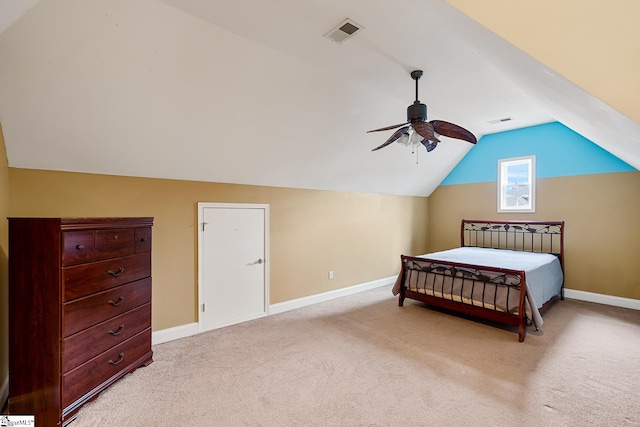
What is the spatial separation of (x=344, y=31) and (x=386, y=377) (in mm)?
2907

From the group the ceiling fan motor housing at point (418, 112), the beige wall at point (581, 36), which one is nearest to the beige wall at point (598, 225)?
the ceiling fan motor housing at point (418, 112)

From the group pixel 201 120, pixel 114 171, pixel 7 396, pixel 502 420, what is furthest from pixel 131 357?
pixel 502 420

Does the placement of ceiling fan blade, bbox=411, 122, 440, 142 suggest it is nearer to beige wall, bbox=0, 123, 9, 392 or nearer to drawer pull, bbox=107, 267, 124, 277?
drawer pull, bbox=107, 267, 124, 277

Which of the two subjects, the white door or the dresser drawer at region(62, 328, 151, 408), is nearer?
the dresser drawer at region(62, 328, 151, 408)

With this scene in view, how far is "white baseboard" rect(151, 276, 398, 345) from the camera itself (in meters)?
3.15

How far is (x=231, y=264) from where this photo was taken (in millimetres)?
3680

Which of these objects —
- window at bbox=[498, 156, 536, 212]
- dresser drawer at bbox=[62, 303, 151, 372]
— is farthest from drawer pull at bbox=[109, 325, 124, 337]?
window at bbox=[498, 156, 536, 212]

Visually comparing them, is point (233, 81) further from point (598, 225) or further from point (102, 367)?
point (598, 225)

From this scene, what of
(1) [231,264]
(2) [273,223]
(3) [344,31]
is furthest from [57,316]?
(3) [344,31]

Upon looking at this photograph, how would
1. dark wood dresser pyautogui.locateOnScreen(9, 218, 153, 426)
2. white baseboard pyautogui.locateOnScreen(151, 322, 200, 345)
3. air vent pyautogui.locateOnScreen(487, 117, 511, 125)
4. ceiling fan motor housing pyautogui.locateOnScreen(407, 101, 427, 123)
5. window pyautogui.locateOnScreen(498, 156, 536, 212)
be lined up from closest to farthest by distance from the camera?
dark wood dresser pyautogui.locateOnScreen(9, 218, 153, 426), ceiling fan motor housing pyautogui.locateOnScreen(407, 101, 427, 123), white baseboard pyautogui.locateOnScreen(151, 322, 200, 345), air vent pyautogui.locateOnScreen(487, 117, 511, 125), window pyautogui.locateOnScreen(498, 156, 536, 212)

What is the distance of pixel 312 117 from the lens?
131 inches

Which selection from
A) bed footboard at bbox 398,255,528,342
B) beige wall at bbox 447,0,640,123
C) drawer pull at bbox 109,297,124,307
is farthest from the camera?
bed footboard at bbox 398,255,528,342

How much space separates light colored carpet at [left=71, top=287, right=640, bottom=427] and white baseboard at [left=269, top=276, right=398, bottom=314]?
18.0 inches

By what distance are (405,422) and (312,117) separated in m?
2.98
